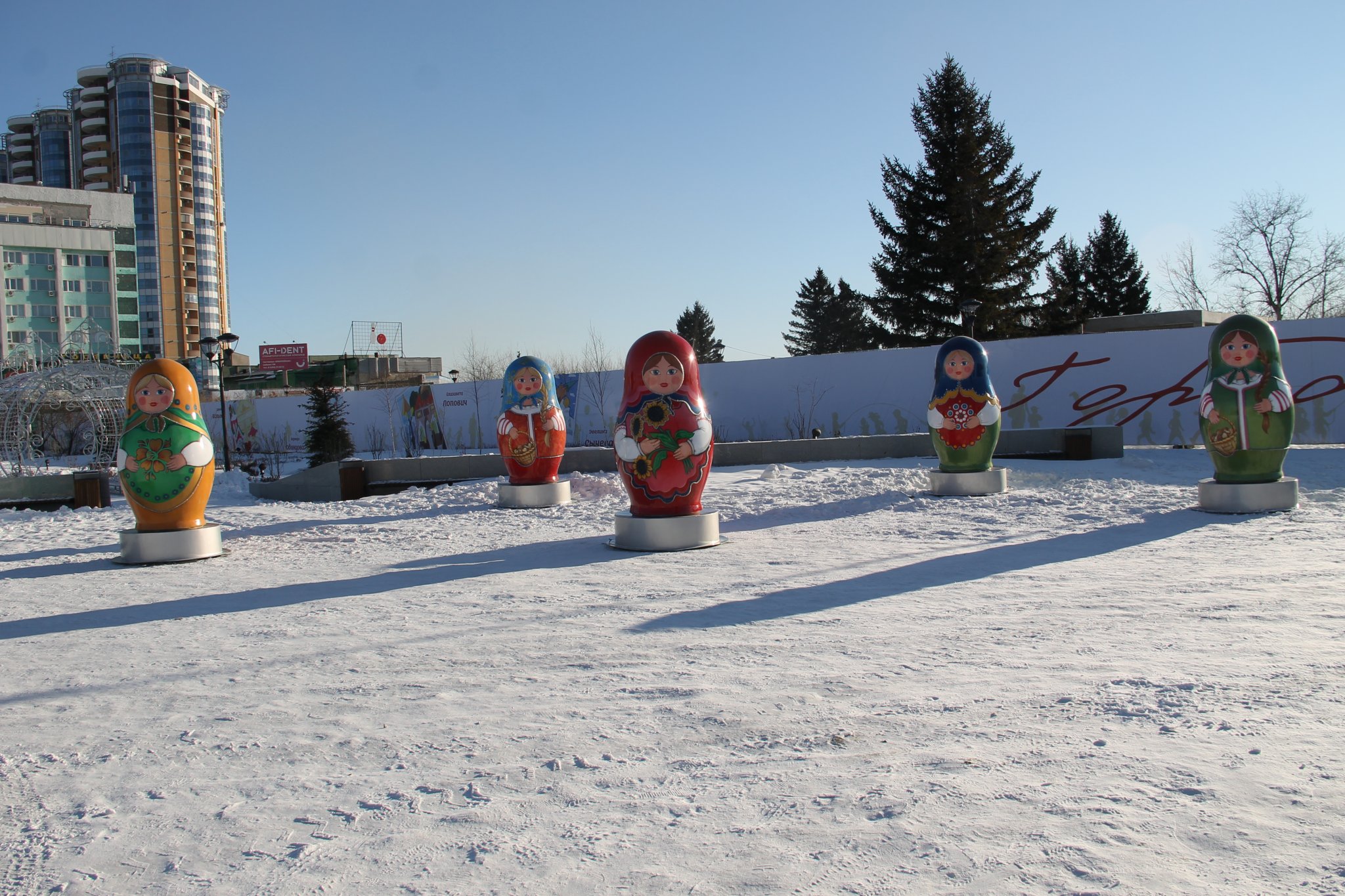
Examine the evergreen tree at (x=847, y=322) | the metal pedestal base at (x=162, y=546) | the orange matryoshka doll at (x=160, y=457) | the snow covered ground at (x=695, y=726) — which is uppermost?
the evergreen tree at (x=847, y=322)

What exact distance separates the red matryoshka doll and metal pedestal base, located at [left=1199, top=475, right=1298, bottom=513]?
20.9 ft

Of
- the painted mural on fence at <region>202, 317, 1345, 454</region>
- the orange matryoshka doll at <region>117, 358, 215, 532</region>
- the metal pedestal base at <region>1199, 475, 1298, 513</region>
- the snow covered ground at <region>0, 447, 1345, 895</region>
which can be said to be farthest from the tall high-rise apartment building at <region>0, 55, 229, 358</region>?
the metal pedestal base at <region>1199, 475, 1298, 513</region>

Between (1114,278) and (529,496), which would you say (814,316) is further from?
(529,496)

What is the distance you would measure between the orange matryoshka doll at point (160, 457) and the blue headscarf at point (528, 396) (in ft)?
16.4

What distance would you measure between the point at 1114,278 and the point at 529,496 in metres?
38.4

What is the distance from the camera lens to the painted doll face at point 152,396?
10969 mm

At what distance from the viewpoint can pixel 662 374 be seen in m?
10.4

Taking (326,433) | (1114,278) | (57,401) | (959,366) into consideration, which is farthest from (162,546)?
(1114,278)

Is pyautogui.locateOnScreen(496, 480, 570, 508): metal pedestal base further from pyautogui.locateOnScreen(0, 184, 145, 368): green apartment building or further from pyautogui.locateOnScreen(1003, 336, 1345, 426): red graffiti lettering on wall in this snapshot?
pyautogui.locateOnScreen(0, 184, 145, 368): green apartment building

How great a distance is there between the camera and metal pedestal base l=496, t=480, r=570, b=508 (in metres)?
14.9

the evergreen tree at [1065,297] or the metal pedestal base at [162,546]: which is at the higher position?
the evergreen tree at [1065,297]

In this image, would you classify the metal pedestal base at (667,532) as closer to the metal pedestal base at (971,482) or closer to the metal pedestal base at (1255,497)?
the metal pedestal base at (971,482)

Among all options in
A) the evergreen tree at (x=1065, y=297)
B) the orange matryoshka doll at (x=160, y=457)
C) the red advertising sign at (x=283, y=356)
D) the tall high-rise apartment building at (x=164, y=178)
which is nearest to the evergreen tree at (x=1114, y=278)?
the evergreen tree at (x=1065, y=297)

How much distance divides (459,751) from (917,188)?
33.2 metres
